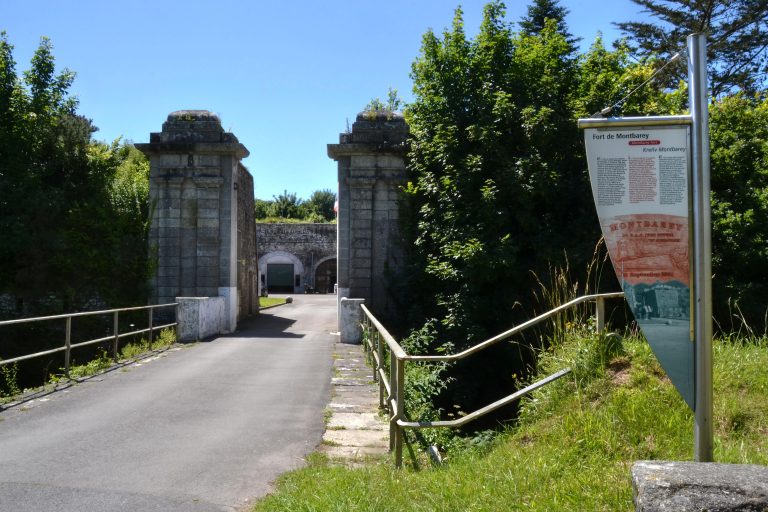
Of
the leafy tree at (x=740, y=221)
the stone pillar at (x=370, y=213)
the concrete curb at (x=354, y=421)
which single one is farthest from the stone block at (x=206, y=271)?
the leafy tree at (x=740, y=221)

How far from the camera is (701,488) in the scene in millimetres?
2885

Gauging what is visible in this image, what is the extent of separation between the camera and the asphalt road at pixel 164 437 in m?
4.49

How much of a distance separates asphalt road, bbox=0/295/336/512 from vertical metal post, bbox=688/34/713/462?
281 centimetres

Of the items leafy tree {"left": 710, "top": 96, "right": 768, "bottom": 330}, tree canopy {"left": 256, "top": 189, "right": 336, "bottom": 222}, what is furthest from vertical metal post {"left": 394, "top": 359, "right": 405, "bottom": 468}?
tree canopy {"left": 256, "top": 189, "right": 336, "bottom": 222}

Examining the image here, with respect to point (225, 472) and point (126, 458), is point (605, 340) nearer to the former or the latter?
point (225, 472)

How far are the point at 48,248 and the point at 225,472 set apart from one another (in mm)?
11995

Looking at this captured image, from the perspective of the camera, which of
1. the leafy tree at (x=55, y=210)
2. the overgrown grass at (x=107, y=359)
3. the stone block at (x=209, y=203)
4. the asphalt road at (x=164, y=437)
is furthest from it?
the stone block at (x=209, y=203)

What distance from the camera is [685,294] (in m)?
3.73

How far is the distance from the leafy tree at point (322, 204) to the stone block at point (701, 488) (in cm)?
7280

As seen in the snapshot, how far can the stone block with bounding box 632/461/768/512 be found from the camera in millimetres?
2812

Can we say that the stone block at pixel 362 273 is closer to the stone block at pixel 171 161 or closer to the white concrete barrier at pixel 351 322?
the white concrete barrier at pixel 351 322

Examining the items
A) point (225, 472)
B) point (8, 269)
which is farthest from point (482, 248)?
point (8, 269)

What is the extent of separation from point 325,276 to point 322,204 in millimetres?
30532

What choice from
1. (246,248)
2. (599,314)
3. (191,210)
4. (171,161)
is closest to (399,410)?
(599,314)
